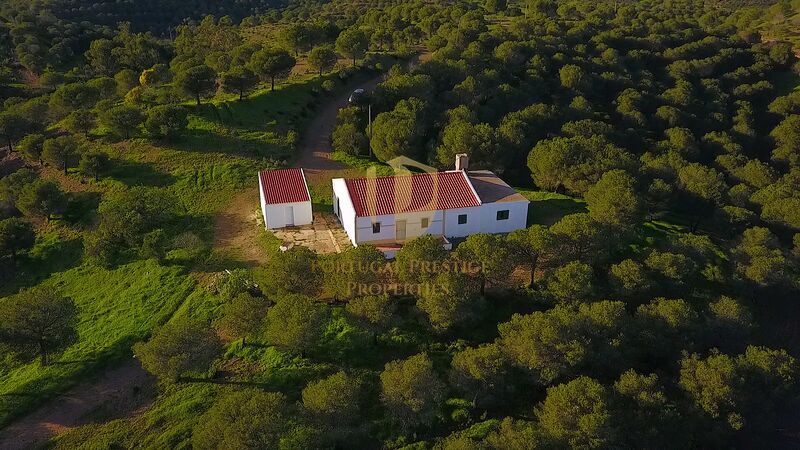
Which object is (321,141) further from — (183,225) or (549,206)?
Result: (549,206)

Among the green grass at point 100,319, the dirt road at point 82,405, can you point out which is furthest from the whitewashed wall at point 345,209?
the dirt road at point 82,405

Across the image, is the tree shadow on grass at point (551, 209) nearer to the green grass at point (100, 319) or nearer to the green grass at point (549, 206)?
the green grass at point (549, 206)

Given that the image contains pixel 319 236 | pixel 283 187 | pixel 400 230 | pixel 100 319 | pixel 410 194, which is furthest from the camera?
pixel 283 187

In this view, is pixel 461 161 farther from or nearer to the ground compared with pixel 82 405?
farther from the ground

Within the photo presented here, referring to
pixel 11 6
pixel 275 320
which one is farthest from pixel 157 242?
pixel 11 6

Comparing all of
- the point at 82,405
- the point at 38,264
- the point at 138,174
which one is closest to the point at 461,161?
the point at 138,174

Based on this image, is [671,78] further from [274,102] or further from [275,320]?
[275,320]
